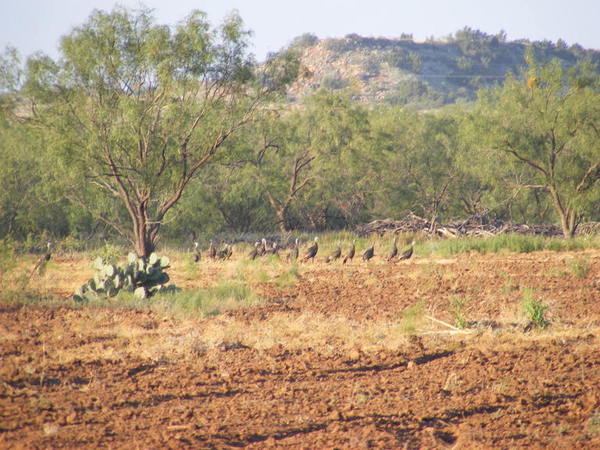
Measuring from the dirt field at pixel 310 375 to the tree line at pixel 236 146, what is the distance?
8480 mm

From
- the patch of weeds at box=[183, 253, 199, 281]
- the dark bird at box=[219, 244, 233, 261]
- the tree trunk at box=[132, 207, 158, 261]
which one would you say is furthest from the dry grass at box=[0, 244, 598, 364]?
the tree trunk at box=[132, 207, 158, 261]

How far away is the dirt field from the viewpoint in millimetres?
5379

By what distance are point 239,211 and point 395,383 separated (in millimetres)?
23827

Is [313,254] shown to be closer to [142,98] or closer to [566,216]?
[142,98]

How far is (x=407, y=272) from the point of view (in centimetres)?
1711

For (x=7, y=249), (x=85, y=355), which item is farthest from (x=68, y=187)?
(x=85, y=355)

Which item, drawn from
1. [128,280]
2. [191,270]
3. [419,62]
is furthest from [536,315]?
[419,62]

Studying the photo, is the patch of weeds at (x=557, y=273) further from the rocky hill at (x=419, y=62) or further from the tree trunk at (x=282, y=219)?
the rocky hill at (x=419, y=62)

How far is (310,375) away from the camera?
741cm

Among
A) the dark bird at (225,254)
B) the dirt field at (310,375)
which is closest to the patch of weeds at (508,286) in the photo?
the dirt field at (310,375)

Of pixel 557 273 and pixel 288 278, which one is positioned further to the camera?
pixel 288 278

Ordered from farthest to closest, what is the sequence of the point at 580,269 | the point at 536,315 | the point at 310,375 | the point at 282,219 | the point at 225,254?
the point at 282,219
the point at 225,254
the point at 580,269
the point at 536,315
the point at 310,375

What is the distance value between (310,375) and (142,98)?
45.6 feet

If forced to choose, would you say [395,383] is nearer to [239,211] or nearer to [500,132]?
[500,132]
